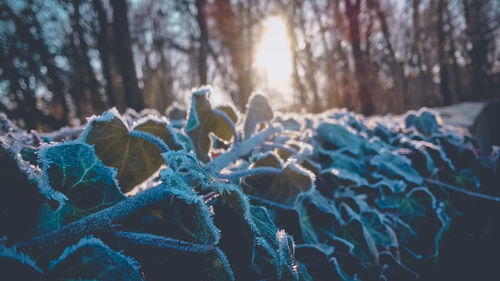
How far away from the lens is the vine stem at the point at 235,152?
2.23ft

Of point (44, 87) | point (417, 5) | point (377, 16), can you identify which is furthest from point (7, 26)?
point (417, 5)

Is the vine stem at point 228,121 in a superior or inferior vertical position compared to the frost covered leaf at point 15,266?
superior

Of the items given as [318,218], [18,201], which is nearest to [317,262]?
[318,218]

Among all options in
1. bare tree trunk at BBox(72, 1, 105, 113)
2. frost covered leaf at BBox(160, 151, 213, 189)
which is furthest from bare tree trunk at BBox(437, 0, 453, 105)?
frost covered leaf at BBox(160, 151, 213, 189)

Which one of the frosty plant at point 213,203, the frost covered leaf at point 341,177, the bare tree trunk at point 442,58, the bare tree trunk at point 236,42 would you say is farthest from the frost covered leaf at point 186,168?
the bare tree trunk at point 442,58

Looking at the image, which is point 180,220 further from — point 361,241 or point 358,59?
point 358,59

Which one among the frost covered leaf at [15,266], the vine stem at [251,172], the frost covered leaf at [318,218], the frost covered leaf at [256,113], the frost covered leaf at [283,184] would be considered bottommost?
the frost covered leaf at [318,218]

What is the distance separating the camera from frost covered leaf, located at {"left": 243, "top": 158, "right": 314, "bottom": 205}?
0.67 meters

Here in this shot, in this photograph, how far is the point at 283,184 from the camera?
0.71m

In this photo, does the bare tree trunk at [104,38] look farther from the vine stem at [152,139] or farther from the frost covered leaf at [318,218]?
the frost covered leaf at [318,218]

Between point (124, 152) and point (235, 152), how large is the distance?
0.93 feet

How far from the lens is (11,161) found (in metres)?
0.40

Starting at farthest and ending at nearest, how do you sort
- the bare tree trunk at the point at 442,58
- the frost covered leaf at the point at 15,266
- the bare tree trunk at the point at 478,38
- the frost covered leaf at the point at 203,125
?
the bare tree trunk at the point at 478,38 → the bare tree trunk at the point at 442,58 → the frost covered leaf at the point at 203,125 → the frost covered leaf at the point at 15,266

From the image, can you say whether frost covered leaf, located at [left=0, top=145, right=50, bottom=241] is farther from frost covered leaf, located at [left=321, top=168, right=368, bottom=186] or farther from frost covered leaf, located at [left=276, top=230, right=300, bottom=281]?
frost covered leaf, located at [left=321, top=168, right=368, bottom=186]
